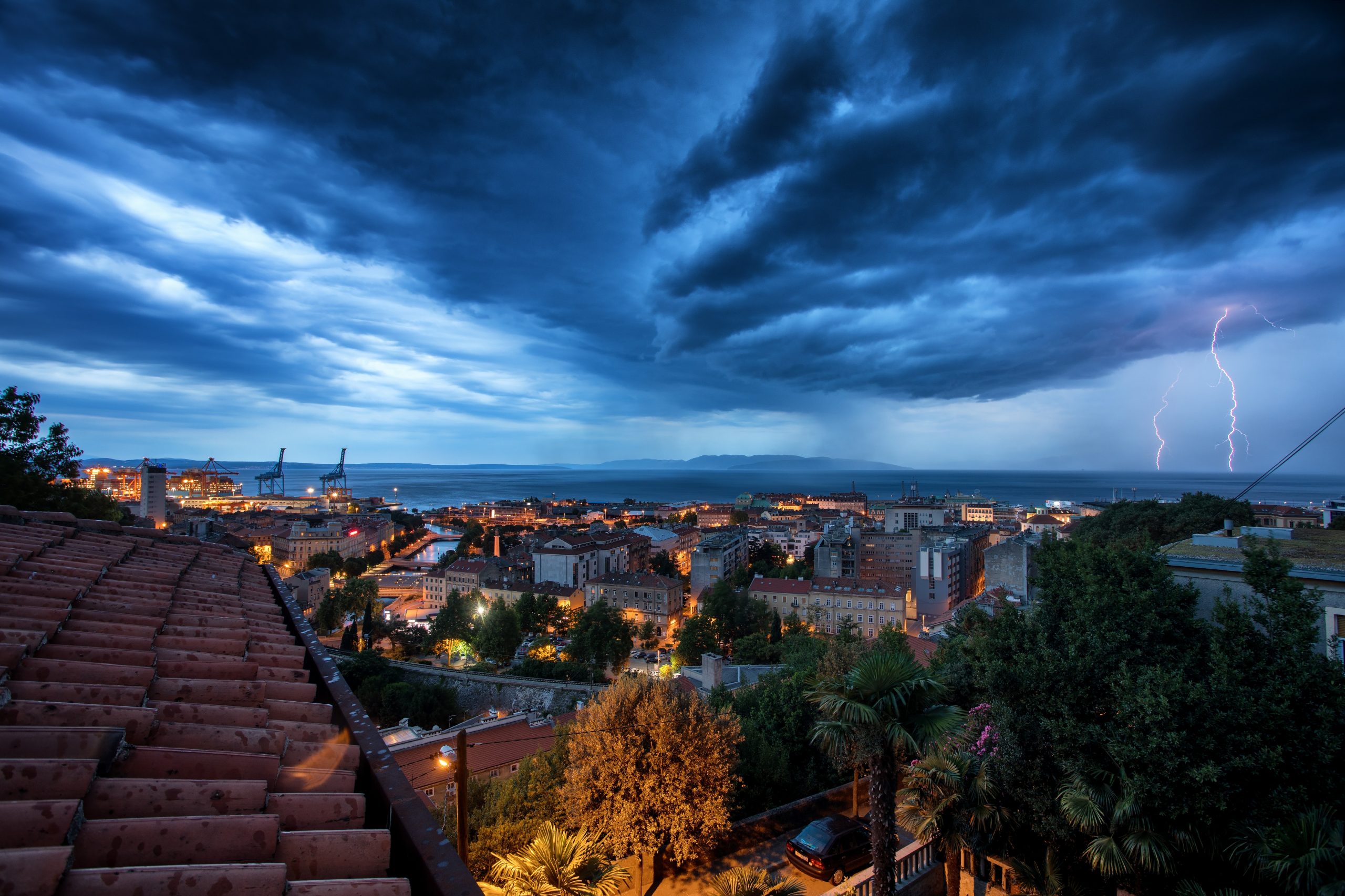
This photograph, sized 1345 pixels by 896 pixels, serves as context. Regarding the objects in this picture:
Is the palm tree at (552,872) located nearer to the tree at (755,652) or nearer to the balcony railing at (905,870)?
the balcony railing at (905,870)

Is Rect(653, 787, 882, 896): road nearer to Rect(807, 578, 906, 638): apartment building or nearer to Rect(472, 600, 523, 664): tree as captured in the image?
Rect(472, 600, 523, 664): tree

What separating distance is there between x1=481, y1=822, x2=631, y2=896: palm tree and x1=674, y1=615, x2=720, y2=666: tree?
22.1m

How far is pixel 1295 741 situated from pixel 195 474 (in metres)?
167

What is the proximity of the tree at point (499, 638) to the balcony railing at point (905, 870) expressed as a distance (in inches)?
948

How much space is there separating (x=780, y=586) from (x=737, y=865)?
3039 centimetres

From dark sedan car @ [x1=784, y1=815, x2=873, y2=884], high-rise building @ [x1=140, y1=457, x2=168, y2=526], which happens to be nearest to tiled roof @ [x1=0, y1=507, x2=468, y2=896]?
dark sedan car @ [x1=784, y1=815, x2=873, y2=884]

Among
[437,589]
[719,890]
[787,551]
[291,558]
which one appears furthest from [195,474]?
[719,890]

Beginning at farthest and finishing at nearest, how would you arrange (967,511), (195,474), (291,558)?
(195,474) < (967,511) < (291,558)

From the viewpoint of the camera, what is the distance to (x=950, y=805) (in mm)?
5688

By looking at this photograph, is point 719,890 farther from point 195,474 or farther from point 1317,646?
point 195,474

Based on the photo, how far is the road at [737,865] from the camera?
22.2ft

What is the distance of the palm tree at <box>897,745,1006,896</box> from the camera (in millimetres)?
5590

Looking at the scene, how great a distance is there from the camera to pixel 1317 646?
6613 millimetres

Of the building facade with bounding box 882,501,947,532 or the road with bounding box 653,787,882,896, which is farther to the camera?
the building facade with bounding box 882,501,947,532
